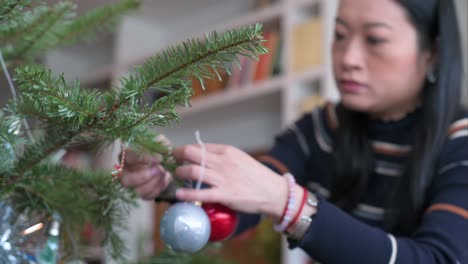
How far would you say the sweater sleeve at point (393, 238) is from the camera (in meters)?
0.63

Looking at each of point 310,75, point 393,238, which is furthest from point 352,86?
point 310,75

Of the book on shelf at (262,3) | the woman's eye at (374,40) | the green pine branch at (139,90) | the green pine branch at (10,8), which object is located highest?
the green pine branch at (10,8)

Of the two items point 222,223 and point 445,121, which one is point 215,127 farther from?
point 222,223

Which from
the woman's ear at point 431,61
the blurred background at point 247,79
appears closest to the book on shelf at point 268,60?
the blurred background at point 247,79

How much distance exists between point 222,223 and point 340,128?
47 centimetres

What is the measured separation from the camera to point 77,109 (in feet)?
1.38

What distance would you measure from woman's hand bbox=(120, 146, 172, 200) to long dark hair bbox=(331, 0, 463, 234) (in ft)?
1.39

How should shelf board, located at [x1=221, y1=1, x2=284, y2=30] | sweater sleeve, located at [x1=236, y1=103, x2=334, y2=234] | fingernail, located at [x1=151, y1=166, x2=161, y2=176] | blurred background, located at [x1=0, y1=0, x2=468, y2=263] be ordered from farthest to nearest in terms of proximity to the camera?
shelf board, located at [x1=221, y1=1, x2=284, y2=30] → blurred background, located at [x1=0, y1=0, x2=468, y2=263] → sweater sleeve, located at [x1=236, y1=103, x2=334, y2=234] → fingernail, located at [x1=151, y1=166, x2=161, y2=176]

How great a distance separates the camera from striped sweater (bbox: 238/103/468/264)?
24.9 inches

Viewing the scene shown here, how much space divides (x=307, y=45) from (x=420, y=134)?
1229mm

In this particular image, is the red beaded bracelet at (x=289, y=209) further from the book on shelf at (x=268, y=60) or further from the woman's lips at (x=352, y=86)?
the book on shelf at (x=268, y=60)

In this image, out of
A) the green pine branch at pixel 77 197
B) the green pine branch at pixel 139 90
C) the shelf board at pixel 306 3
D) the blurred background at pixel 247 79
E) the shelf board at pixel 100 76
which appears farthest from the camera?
the shelf board at pixel 100 76

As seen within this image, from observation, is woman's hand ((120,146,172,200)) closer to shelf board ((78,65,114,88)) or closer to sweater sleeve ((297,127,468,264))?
sweater sleeve ((297,127,468,264))

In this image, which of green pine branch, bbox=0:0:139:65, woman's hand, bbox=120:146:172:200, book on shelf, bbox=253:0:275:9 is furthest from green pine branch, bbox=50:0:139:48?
book on shelf, bbox=253:0:275:9
